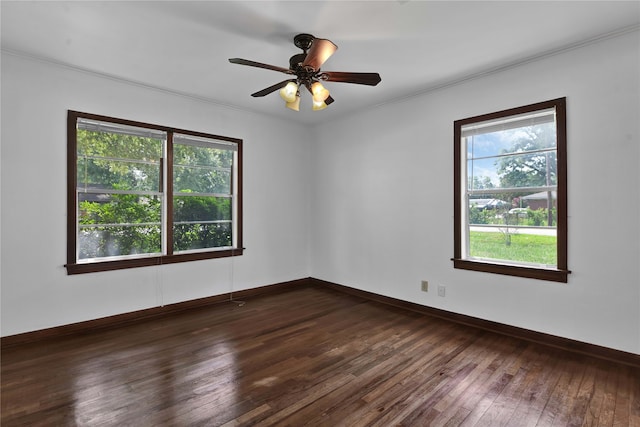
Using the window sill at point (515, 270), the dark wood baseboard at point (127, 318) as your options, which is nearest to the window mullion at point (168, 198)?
the dark wood baseboard at point (127, 318)

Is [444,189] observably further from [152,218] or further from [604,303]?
[152,218]

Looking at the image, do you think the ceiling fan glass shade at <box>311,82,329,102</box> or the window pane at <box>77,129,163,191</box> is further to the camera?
the window pane at <box>77,129,163,191</box>

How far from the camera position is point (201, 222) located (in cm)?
441

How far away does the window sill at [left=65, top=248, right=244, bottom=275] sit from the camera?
11.2 feet

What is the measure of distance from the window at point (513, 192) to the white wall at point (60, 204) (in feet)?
9.47

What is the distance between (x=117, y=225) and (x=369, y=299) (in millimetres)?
3317

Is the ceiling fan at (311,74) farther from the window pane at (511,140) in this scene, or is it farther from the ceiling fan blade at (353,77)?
the window pane at (511,140)

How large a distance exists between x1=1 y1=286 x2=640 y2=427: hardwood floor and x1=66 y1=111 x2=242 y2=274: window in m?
0.92

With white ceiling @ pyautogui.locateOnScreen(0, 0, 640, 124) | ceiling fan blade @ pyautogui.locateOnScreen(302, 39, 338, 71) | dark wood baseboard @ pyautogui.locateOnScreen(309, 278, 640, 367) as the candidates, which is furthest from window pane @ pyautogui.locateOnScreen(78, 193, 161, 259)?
dark wood baseboard @ pyautogui.locateOnScreen(309, 278, 640, 367)

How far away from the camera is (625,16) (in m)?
2.47

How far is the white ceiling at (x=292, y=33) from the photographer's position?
2.36 metres

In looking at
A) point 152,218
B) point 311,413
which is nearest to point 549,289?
point 311,413

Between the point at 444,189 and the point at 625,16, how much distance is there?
2008mm

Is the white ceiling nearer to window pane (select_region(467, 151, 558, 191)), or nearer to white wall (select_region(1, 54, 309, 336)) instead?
white wall (select_region(1, 54, 309, 336))
